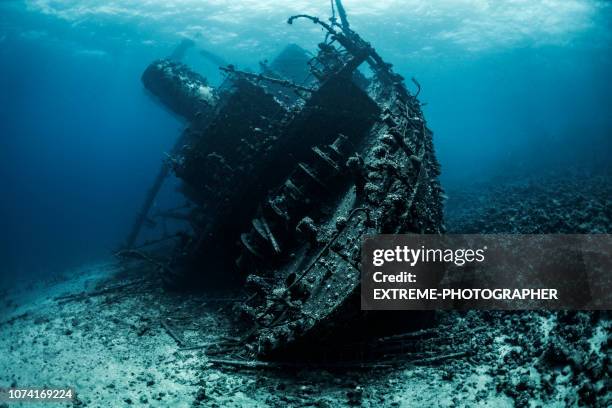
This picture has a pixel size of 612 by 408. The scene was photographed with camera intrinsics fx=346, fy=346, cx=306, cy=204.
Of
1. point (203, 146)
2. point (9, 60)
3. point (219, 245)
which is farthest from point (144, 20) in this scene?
point (219, 245)

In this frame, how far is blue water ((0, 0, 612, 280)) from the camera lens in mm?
29125

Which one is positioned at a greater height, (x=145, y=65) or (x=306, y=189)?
(x=145, y=65)

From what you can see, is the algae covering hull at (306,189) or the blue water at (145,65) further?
the blue water at (145,65)

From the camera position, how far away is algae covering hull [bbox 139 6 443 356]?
487cm

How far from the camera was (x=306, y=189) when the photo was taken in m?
6.77

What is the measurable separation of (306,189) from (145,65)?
47.9 meters

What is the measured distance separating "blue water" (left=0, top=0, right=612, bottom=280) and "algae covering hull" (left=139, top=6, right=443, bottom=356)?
12.1m

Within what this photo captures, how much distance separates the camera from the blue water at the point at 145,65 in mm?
29125

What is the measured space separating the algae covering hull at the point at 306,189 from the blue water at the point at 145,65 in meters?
12.1

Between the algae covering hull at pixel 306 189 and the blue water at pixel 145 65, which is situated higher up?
the blue water at pixel 145 65

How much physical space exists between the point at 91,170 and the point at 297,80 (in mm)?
89091

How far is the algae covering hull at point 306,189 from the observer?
487 centimetres

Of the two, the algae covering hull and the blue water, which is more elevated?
the blue water

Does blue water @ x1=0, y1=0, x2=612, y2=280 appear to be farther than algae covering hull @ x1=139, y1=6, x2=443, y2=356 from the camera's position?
Yes
